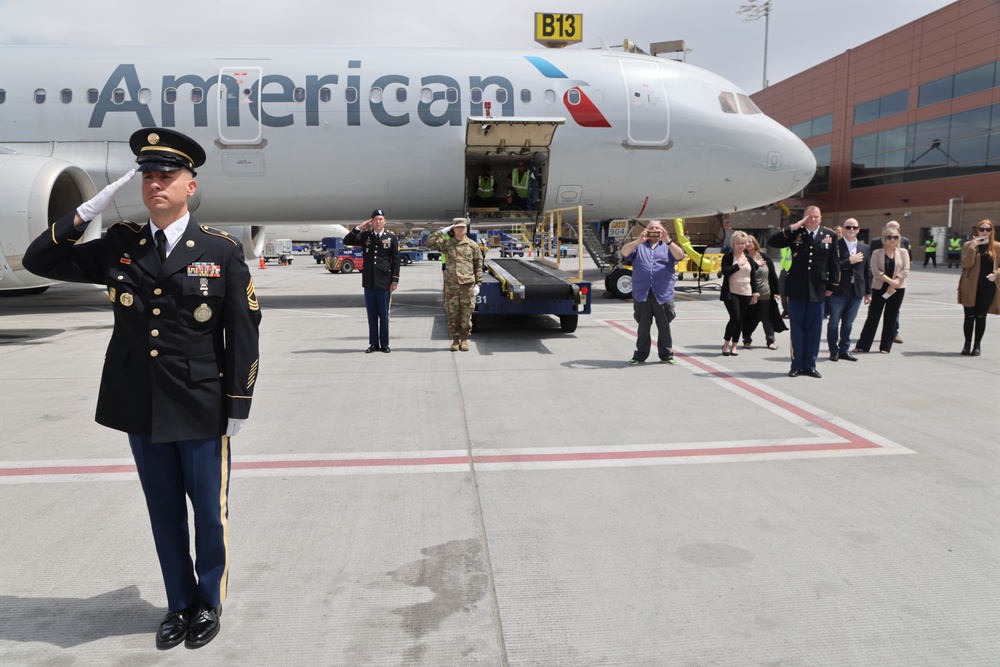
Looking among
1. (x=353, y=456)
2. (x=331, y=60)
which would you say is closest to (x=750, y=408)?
(x=353, y=456)

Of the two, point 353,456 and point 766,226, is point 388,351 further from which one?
point 766,226

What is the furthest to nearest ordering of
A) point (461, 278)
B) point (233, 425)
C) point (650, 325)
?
point (461, 278) < point (650, 325) < point (233, 425)

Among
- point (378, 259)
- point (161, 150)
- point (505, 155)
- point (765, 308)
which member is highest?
point (505, 155)

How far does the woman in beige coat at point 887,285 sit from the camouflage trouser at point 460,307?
16.9 ft

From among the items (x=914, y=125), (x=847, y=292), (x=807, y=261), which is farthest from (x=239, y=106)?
(x=914, y=125)

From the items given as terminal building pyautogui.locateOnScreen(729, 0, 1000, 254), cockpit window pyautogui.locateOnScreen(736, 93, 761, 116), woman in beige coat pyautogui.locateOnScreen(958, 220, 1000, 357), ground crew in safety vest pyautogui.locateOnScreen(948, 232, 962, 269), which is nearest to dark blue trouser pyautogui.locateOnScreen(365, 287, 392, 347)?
woman in beige coat pyautogui.locateOnScreen(958, 220, 1000, 357)

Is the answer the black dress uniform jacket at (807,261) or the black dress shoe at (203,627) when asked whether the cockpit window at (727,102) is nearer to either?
the black dress uniform jacket at (807,261)

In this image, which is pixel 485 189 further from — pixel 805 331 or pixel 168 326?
pixel 168 326

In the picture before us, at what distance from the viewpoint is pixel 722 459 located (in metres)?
4.75

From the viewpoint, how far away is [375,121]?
12.3 metres

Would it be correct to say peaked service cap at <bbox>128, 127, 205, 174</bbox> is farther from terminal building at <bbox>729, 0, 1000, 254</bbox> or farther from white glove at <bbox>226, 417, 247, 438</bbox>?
terminal building at <bbox>729, 0, 1000, 254</bbox>

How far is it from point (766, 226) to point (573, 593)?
50256 mm

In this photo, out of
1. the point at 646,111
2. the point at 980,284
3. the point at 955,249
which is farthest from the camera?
the point at 955,249

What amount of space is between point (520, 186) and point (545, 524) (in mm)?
11137
